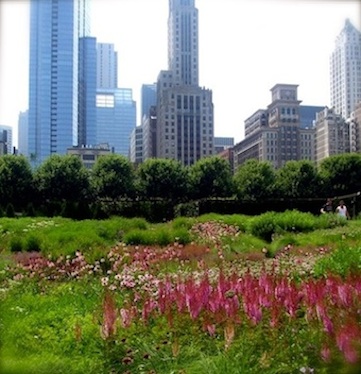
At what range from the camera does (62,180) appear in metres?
43.5

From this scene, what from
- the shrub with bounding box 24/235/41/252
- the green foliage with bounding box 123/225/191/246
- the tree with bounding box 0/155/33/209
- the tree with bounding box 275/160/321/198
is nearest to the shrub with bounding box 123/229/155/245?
the green foliage with bounding box 123/225/191/246

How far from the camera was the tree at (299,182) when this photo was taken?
149 ft

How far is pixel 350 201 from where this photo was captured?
84.4 feet

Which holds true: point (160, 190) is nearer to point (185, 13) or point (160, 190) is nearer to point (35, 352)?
point (35, 352)

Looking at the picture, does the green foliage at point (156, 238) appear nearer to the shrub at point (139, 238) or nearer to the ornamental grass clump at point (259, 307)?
the shrub at point (139, 238)

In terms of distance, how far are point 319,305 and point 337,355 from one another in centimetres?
56

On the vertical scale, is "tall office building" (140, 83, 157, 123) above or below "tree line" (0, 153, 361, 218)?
above

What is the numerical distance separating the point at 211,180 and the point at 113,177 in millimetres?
8408

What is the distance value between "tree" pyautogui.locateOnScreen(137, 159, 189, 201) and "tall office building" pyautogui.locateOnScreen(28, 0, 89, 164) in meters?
84.6

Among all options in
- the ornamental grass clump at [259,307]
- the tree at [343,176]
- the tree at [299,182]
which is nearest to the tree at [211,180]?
the tree at [299,182]

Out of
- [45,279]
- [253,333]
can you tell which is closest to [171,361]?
[253,333]

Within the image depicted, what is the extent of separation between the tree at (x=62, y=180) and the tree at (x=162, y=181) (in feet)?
15.6

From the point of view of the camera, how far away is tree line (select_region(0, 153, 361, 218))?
43.2 metres

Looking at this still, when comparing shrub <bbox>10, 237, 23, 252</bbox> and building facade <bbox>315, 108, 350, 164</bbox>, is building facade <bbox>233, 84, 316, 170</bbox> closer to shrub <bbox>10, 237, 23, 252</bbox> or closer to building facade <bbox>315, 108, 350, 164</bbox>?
building facade <bbox>315, 108, 350, 164</bbox>
